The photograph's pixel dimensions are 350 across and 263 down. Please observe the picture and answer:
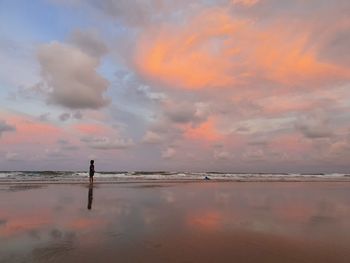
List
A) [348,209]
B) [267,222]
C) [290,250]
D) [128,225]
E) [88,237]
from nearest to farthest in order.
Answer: [290,250]
[88,237]
[128,225]
[267,222]
[348,209]

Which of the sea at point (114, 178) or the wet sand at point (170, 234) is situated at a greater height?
the sea at point (114, 178)

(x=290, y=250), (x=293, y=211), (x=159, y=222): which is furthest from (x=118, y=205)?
(x=290, y=250)

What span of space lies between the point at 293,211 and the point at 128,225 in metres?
8.57

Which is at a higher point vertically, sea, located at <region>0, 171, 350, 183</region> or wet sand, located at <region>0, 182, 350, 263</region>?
sea, located at <region>0, 171, 350, 183</region>

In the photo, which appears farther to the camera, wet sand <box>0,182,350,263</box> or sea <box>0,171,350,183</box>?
sea <box>0,171,350,183</box>

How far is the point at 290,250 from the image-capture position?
8.83 m

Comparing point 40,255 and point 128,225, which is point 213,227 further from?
point 40,255

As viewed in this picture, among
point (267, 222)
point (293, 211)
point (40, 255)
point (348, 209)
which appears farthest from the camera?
point (348, 209)

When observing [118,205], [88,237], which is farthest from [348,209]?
[88,237]

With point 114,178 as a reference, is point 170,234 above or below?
below

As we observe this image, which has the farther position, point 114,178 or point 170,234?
point 114,178

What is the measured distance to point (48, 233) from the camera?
10320mm

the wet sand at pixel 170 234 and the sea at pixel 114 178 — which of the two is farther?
the sea at pixel 114 178

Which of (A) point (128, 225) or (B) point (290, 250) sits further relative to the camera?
(A) point (128, 225)
